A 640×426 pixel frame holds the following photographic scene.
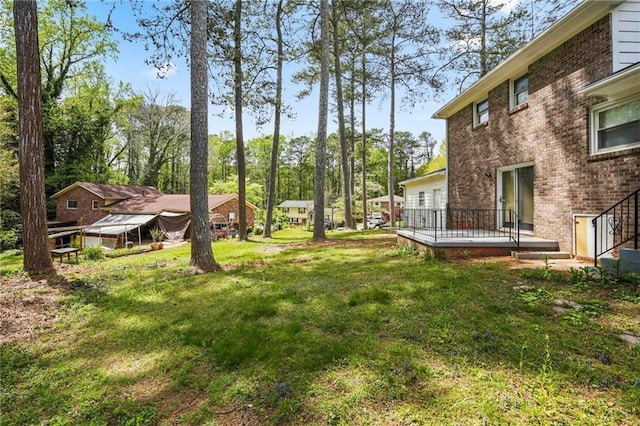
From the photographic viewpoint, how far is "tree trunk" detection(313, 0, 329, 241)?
11.8m

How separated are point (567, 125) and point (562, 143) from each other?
1.27 ft

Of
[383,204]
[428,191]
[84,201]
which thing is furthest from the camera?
[383,204]

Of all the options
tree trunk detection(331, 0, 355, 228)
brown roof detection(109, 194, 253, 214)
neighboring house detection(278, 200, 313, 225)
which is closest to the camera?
tree trunk detection(331, 0, 355, 228)

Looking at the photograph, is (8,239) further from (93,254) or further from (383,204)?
(383,204)

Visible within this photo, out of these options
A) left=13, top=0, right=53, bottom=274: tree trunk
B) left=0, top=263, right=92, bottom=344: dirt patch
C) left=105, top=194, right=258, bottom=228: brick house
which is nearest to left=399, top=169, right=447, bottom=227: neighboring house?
left=0, top=263, right=92, bottom=344: dirt patch

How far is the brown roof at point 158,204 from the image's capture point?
23.1 metres

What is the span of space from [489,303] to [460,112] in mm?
9295

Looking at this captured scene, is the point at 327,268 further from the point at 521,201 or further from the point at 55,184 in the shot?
the point at 55,184

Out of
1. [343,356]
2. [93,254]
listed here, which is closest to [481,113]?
[343,356]

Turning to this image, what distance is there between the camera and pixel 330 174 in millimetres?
50062

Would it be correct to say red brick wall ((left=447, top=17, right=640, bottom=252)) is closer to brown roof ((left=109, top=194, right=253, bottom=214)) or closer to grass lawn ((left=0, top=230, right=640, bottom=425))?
grass lawn ((left=0, top=230, right=640, bottom=425))

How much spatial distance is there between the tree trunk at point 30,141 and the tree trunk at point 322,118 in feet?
27.3

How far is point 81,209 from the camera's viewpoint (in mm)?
25422

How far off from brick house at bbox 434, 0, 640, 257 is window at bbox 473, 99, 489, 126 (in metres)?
0.07
